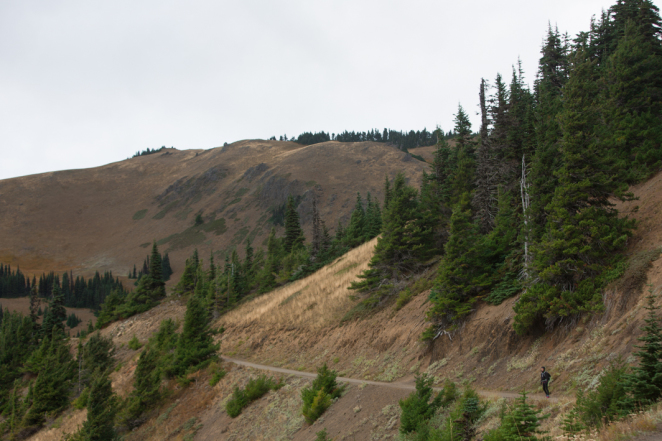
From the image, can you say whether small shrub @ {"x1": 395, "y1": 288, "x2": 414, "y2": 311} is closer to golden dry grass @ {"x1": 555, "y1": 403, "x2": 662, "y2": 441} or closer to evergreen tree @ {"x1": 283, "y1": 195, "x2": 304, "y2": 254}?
golden dry grass @ {"x1": 555, "y1": 403, "x2": 662, "y2": 441}

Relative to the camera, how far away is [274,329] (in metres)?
34.7

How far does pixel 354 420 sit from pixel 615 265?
11.8 metres

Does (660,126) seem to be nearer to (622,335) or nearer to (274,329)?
(622,335)

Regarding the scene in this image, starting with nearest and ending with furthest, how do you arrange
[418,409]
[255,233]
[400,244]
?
[418,409]
[400,244]
[255,233]

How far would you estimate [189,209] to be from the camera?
168m

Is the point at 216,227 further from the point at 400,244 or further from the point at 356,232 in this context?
the point at 400,244

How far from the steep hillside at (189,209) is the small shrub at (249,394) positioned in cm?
9836

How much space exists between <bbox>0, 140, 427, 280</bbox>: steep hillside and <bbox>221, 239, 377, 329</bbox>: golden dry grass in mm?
76783

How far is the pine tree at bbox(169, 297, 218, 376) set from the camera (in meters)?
29.3

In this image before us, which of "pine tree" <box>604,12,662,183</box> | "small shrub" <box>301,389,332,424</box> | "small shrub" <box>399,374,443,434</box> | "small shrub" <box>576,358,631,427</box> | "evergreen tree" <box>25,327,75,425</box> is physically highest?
"pine tree" <box>604,12,662,183</box>

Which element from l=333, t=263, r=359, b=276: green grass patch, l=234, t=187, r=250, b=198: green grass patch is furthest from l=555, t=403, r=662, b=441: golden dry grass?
l=234, t=187, r=250, b=198: green grass patch

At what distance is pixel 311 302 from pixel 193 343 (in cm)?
1071

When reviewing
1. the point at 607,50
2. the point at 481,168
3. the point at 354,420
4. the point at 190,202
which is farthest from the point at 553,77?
the point at 190,202

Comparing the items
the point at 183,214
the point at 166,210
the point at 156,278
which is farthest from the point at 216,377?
the point at 166,210
